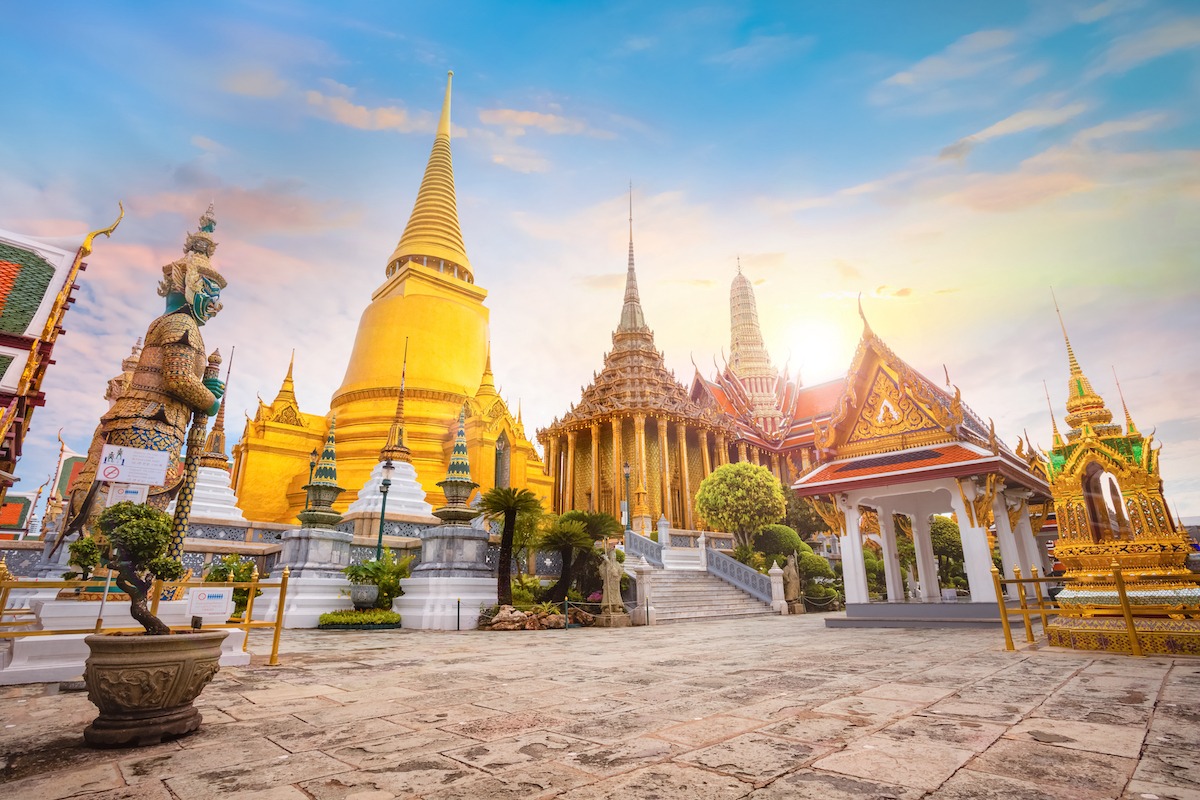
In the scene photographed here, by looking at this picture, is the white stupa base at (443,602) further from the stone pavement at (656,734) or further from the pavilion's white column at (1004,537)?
the pavilion's white column at (1004,537)

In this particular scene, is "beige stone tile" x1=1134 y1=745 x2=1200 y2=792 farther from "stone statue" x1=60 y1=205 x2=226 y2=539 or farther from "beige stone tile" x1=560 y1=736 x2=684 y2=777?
"stone statue" x1=60 y1=205 x2=226 y2=539

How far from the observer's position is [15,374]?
27.0ft

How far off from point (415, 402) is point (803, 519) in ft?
60.8

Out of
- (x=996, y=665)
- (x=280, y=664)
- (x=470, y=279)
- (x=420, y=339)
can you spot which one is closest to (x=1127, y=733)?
(x=996, y=665)

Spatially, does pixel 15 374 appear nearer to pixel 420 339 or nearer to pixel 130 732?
pixel 130 732

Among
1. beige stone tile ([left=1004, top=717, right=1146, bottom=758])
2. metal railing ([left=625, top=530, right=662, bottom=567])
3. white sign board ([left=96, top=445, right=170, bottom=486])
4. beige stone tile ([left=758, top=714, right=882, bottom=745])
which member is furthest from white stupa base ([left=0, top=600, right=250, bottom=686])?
metal railing ([left=625, top=530, right=662, bottom=567])

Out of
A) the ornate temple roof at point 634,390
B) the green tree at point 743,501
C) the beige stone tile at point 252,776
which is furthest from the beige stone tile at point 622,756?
the ornate temple roof at point 634,390

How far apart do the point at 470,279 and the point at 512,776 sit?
30.4 metres

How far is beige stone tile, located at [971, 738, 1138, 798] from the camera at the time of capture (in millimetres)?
2359

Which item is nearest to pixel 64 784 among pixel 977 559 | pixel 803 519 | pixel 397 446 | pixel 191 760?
pixel 191 760

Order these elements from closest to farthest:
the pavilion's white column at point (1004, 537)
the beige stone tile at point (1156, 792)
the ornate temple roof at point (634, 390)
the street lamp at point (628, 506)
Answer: the beige stone tile at point (1156, 792) < the pavilion's white column at point (1004, 537) < the street lamp at point (628, 506) < the ornate temple roof at point (634, 390)

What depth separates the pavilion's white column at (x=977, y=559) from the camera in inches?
432

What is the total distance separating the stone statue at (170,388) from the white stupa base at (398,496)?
959 centimetres

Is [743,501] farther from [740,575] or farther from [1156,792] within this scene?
[1156,792]
